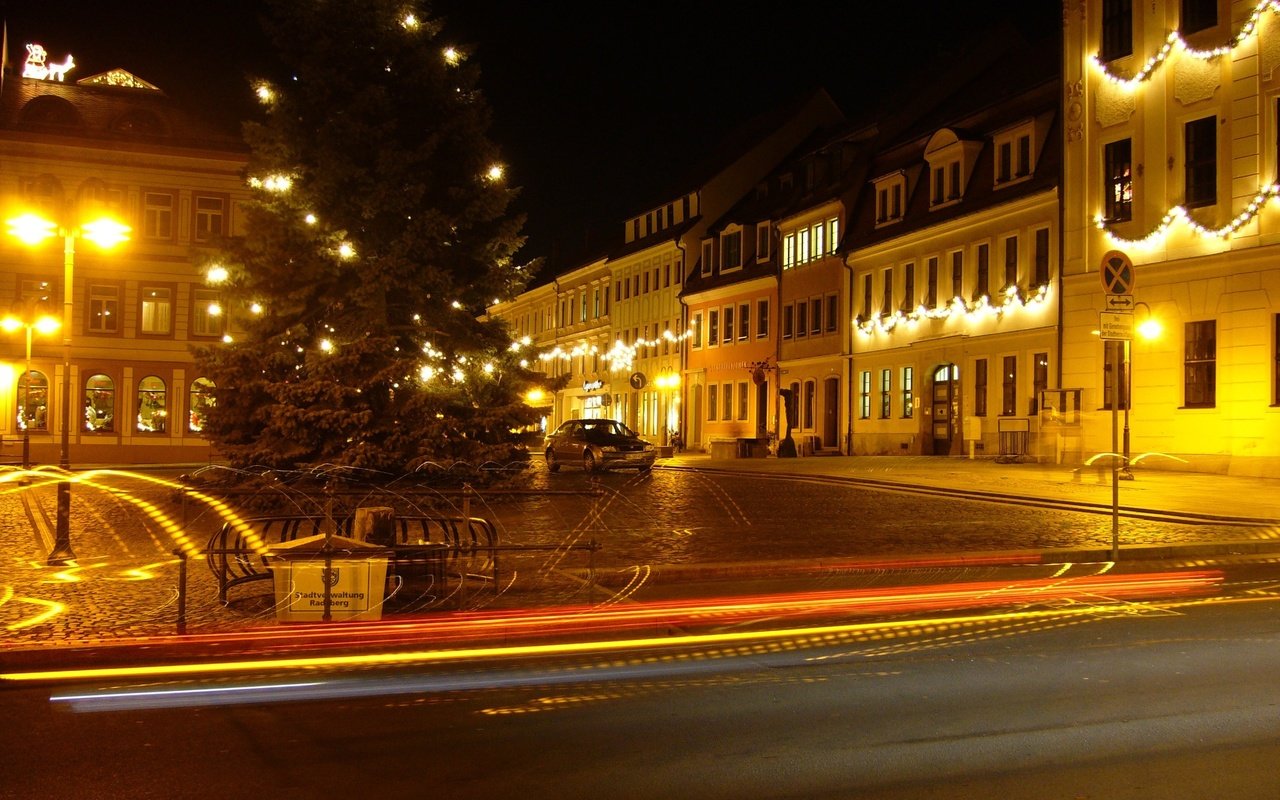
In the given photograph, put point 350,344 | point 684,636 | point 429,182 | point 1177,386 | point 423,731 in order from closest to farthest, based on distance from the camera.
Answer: point 423,731
point 684,636
point 350,344
point 429,182
point 1177,386

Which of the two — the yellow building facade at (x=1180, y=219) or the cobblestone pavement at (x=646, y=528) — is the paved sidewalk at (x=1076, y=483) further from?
the yellow building facade at (x=1180, y=219)

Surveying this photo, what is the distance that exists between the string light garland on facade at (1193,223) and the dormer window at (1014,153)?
4456mm

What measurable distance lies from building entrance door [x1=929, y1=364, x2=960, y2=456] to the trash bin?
31971 millimetres

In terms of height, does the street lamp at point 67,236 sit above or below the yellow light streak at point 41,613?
above

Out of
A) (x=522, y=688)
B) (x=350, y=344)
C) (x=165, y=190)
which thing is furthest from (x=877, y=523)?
(x=165, y=190)

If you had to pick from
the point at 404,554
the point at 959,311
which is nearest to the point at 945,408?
the point at 959,311

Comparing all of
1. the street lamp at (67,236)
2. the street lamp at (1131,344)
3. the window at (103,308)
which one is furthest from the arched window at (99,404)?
the street lamp at (1131,344)

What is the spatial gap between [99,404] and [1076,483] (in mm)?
38705

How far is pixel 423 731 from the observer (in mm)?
7043

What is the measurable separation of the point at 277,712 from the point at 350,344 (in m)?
14.6

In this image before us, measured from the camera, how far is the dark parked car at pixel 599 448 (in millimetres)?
34469

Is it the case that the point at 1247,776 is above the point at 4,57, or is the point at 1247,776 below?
below

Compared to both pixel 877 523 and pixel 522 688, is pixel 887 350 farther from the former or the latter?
pixel 522 688

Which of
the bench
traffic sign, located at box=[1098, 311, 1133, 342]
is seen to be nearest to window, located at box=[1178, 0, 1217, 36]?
traffic sign, located at box=[1098, 311, 1133, 342]
